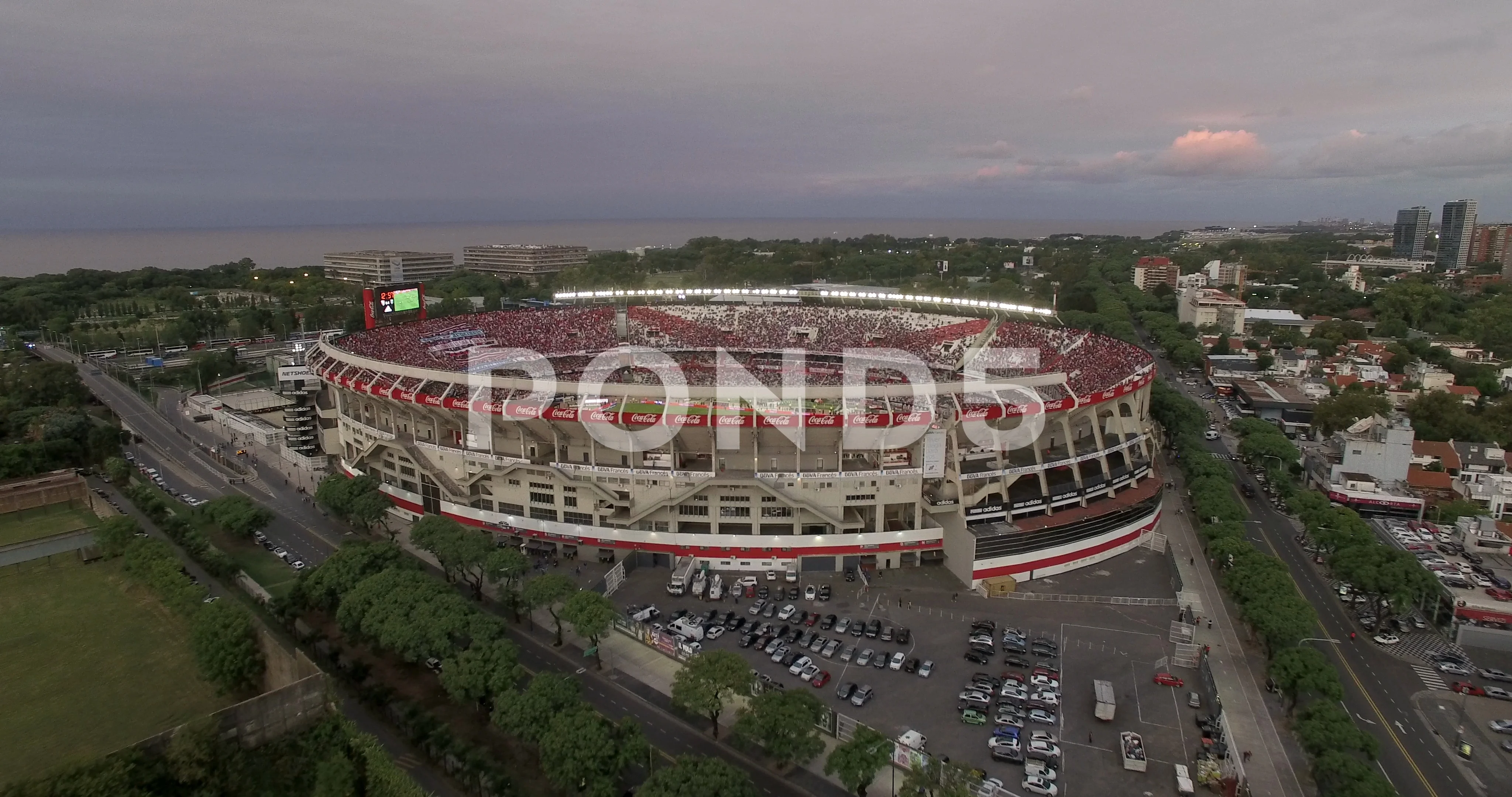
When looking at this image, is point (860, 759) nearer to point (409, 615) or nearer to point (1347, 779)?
point (1347, 779)

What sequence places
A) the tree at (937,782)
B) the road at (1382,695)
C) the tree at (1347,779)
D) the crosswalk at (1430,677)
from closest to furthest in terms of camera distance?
the tree at (937,782)
the tree at (1347,779)
the road at (1382,695)
the crosswalk at (1430,677)

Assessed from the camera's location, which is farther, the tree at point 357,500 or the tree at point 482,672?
the tree at point 357,500

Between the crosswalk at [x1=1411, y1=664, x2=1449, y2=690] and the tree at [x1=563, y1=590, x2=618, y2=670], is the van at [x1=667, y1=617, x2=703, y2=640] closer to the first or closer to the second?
the tree at [x1=563, y1=590, x2=618, y2=670]

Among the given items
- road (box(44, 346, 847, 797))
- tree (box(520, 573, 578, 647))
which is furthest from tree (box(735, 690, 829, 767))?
tree (box(520, 573, 578, 647))

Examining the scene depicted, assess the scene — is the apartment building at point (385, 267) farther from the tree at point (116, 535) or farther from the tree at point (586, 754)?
the tree at point (586, 754)

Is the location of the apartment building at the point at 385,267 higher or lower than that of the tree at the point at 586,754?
higher

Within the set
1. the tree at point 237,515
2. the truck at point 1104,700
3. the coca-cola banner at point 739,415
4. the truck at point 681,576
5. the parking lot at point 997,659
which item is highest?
the coca-cola banner at point 739,415

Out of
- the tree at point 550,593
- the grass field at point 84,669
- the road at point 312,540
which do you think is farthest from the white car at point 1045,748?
the grass field at point 84,669
